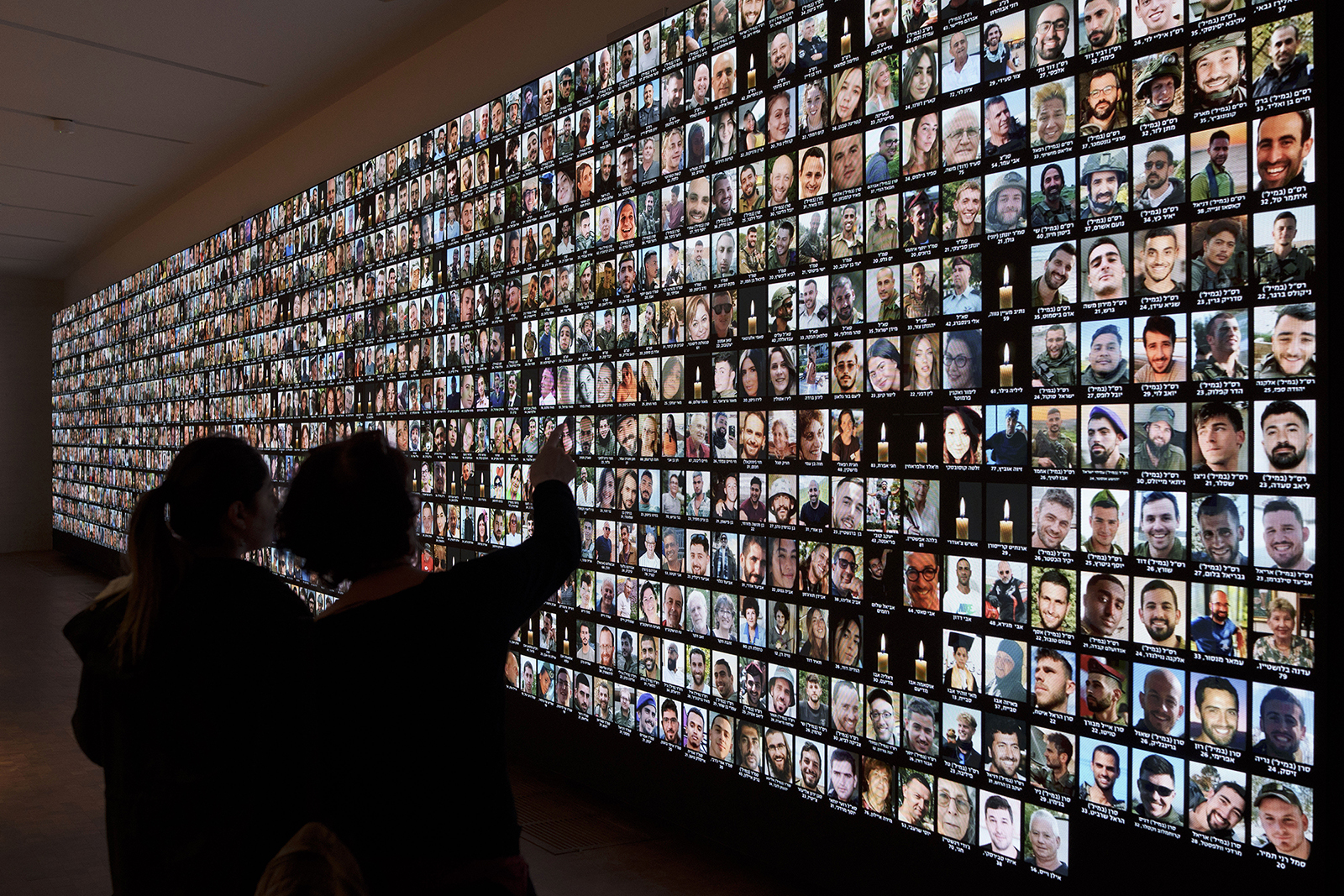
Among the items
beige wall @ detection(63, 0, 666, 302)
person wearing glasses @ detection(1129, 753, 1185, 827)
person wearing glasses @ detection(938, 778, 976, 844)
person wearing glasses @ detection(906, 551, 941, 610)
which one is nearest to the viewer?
person wearing glasses @ detection(1129, 753, 1185, 827)

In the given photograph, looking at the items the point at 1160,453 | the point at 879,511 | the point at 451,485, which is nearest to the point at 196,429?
the point at 451,485

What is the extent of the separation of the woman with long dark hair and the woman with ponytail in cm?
16

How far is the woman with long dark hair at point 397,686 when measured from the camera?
1.87 m

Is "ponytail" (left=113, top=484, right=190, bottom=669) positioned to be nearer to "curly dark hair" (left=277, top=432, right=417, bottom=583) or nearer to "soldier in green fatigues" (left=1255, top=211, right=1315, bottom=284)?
"curly dark hair" (left=277, top=432, right=417, bottom=583)

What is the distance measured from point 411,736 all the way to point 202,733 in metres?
0.57

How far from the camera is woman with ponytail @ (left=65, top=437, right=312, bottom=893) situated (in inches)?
82.3

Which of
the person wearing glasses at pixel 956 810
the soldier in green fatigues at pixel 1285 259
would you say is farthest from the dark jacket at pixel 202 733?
the soldier in green fatigues at pixel 1285 259

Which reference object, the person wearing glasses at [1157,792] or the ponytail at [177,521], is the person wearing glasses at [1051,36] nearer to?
the person wearing glasses at [1157,792]

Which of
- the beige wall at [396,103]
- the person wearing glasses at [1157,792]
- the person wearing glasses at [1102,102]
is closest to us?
the person wearing glasses at [1157,792]

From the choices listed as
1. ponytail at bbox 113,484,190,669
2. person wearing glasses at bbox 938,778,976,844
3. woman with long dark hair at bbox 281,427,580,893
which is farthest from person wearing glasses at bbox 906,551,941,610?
ponytail at bbox 113,484,190,669

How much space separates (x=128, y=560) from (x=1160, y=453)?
9.79 feet

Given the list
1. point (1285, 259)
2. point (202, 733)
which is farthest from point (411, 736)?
point (1285, 259)

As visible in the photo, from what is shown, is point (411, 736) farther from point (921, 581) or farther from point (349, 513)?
point (921, 581)

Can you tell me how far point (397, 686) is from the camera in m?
1.87
